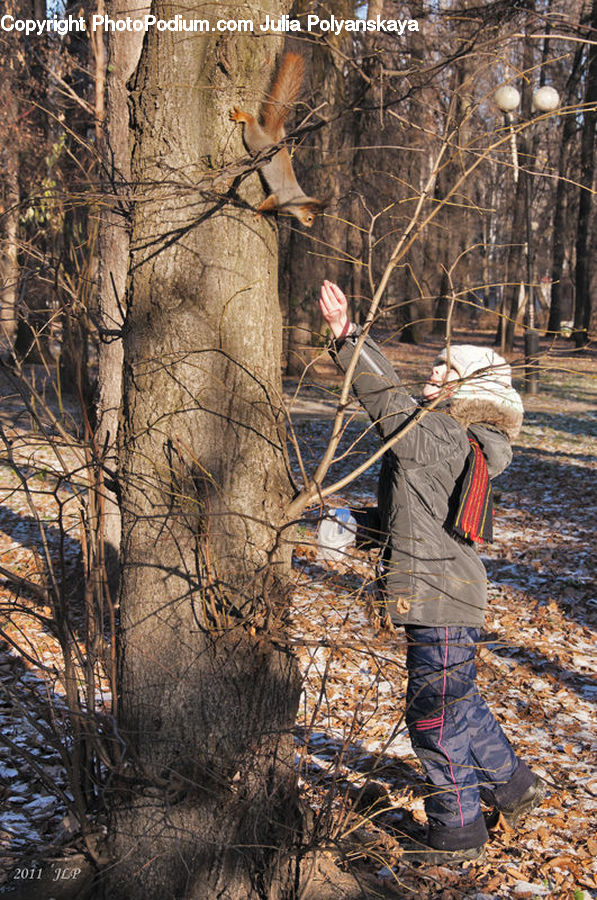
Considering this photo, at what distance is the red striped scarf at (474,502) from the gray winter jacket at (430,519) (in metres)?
0.05

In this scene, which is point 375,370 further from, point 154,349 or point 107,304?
point 107,304

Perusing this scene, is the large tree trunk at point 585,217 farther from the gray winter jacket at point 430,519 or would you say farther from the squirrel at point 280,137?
the squirrel at point 280,137

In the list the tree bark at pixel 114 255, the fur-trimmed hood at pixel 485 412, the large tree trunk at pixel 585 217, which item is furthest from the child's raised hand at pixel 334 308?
the large tree trunk at pixel 585 217

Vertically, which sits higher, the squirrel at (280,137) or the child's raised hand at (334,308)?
the squirrel at (280,137)

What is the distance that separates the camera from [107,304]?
487 cm

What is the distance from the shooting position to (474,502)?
293 cm

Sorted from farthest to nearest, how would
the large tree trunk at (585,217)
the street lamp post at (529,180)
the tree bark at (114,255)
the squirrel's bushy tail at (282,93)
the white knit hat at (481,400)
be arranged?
the large tree trunk at (585,217), the street lamp post at (529,180), the tree bark at (114,255), the white knit hat at (481,400), the squirrel's bushy tail at (282,93)

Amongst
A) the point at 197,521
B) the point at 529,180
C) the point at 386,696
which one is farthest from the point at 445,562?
the point at 529,180

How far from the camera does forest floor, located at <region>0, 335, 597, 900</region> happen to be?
2.43m

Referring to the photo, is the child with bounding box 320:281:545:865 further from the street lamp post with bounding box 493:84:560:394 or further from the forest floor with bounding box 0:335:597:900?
the street lamp post with bounding box 493:84:560:394

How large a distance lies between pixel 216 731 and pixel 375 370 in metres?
1.21

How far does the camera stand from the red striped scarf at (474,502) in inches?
114

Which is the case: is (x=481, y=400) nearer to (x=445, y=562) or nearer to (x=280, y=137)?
(x=445, y=562)

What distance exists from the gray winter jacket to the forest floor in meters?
0.17
